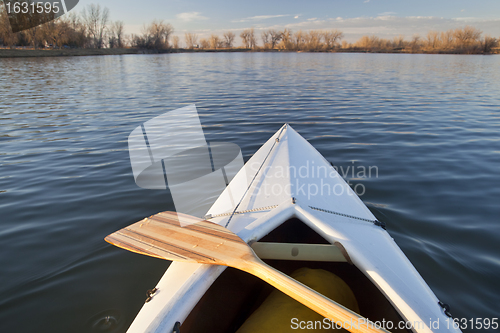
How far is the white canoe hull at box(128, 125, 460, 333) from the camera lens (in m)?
1.42

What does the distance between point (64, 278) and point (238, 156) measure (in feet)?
11.4

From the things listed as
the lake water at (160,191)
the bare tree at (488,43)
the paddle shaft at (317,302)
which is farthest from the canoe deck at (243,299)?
the bare tree at (488,43)

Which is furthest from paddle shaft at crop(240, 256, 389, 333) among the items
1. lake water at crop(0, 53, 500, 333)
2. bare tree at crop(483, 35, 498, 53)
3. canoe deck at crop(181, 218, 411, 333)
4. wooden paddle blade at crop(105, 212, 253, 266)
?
bare tree at crop(483, 35, 498, 53)

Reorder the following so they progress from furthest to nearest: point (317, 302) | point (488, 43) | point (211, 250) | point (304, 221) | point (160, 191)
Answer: point (488, 43)
point (160, 191)
point (304, 221)
point (211, 250)
point (317, 302)

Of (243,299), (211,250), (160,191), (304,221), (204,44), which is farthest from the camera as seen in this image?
(204,44)

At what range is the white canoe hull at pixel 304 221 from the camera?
1.42m

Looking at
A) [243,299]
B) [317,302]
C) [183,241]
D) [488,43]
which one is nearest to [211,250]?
[183,241]

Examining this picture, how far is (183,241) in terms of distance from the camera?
1845mm

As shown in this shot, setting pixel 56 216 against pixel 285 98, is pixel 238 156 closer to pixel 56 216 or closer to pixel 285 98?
pixel 56 216

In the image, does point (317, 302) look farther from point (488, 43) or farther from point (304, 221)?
point (488, 43)

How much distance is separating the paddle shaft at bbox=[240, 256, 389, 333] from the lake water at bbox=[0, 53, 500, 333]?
115 centimetres

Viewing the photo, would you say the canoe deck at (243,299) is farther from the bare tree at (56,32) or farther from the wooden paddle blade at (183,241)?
the bare tree at (56,32)

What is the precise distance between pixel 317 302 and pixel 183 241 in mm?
957

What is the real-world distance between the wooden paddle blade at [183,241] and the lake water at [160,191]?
0.54 metres
